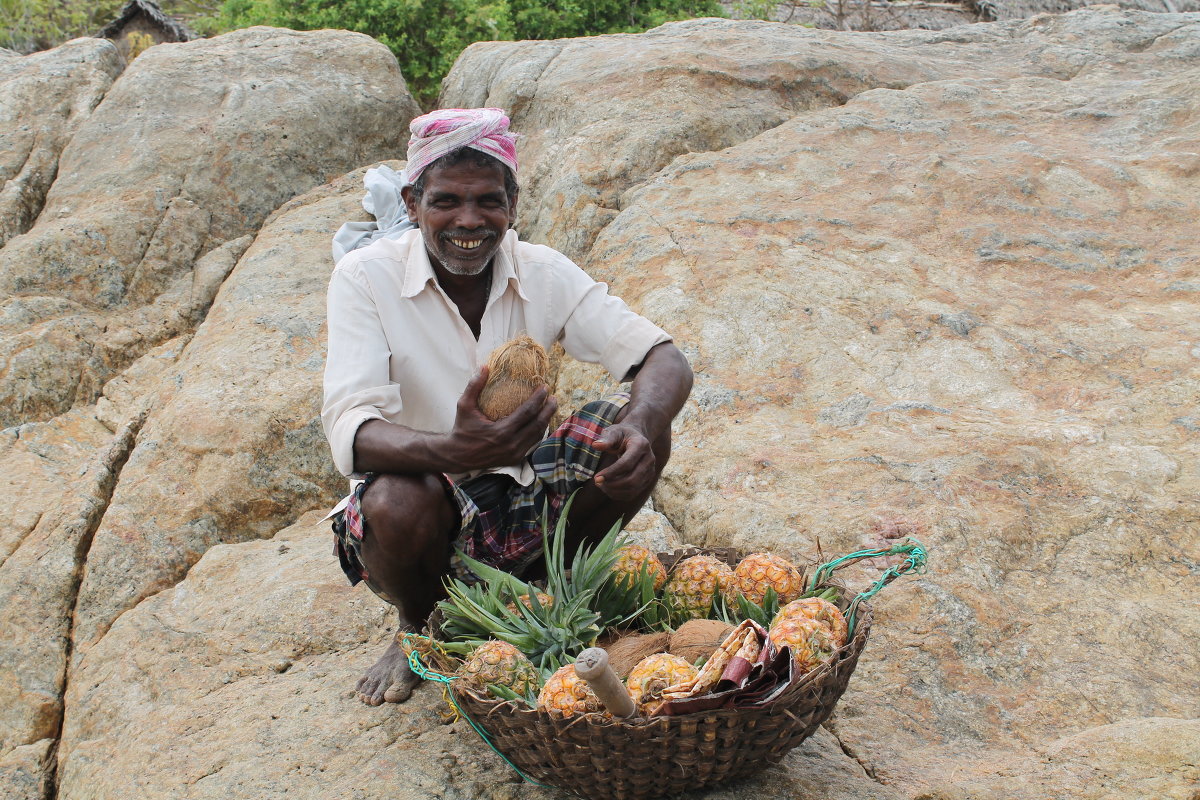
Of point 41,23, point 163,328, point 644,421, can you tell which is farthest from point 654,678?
point 41,23

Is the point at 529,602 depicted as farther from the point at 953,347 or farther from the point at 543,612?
the point at 953,347

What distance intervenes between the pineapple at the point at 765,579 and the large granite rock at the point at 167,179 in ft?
14.3

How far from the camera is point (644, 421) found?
119 inches

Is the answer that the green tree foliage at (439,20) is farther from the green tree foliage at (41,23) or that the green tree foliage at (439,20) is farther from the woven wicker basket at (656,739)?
the woven wicker basket at (656,739)

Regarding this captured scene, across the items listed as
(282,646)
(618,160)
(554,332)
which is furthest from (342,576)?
(618,160)

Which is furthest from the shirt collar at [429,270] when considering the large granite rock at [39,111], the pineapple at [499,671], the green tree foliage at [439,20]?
the green tree foliage at [439,20]

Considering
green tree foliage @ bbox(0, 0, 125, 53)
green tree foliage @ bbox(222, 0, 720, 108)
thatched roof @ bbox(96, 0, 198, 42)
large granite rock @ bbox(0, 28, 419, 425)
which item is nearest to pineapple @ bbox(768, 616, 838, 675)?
large granite rock @ bbox(0, 28, 419, 425)

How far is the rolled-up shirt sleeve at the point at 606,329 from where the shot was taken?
3.30 meters

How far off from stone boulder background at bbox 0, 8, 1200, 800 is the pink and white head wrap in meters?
1.58

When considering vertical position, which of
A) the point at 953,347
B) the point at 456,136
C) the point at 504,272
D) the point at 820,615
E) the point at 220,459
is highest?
the point at 456,136

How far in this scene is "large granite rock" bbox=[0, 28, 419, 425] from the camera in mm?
5828

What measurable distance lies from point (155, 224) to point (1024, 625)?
559cm

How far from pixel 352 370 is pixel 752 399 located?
81.3 inches

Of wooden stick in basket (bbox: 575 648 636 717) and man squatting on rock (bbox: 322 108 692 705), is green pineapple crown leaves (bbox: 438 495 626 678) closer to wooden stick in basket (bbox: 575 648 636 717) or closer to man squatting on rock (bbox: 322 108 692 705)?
man squatting on rock (bbox: 322 108 692 705)
